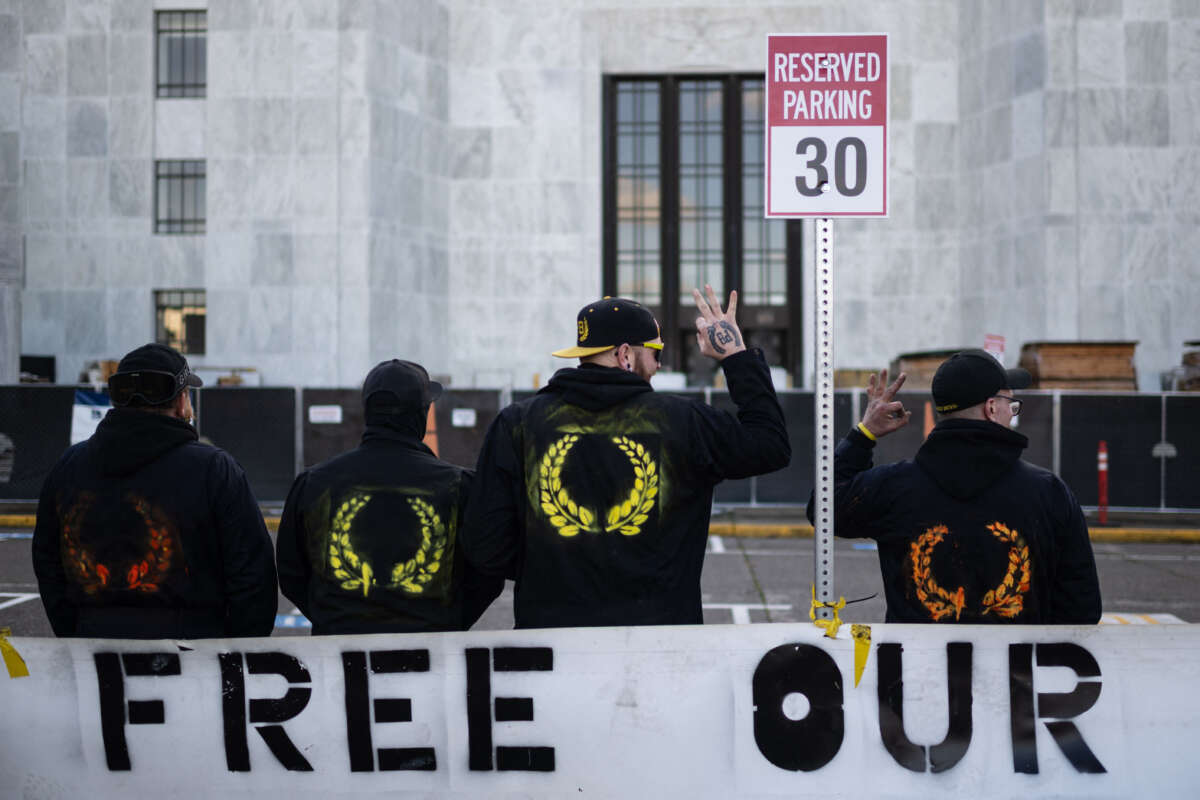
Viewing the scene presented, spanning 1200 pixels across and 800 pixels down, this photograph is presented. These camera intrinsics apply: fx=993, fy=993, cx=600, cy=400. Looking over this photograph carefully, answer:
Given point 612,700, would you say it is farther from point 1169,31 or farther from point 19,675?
point 1169,31

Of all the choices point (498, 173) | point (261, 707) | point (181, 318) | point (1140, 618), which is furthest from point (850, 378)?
point (261, 707)

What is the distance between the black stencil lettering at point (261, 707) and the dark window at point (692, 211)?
2528 centimetres

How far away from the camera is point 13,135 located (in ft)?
65.1

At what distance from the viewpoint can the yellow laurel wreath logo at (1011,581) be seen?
3191 millimetres

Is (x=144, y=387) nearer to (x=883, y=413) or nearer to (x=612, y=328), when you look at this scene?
(x=612, y=328)

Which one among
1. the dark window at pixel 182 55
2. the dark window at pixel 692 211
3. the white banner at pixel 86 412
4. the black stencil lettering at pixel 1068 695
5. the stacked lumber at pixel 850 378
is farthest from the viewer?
the dark window at pixel 692 211

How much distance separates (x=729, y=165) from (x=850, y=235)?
A: 4.09 metres

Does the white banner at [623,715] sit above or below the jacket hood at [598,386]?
below

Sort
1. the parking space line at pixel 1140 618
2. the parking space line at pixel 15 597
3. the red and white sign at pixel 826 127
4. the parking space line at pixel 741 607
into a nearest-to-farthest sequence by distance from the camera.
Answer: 1. the red and white sign at pixel 826 127
2. the parking space line at pixel 1140 618
3. the parking space line at pixel 741 607
4. the parking space line at pixel 15 597

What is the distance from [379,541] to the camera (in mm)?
3301

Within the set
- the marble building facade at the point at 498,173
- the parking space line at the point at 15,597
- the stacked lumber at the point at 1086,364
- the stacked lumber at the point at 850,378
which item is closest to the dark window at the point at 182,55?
the marble building facade at the point at 498,173

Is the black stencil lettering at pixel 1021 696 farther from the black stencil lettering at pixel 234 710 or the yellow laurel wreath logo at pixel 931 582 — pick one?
the black stencil lettering at pixel 234 710

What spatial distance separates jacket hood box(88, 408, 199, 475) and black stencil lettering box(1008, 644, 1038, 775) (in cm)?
288

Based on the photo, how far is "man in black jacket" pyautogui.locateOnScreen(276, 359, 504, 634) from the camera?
3309 mm
